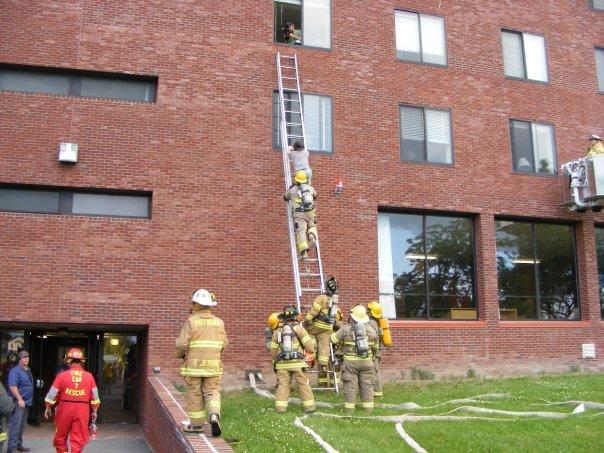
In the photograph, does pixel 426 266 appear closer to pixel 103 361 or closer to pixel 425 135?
pixel 425 135

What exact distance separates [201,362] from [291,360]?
6.56 feet

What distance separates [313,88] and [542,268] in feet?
23.5

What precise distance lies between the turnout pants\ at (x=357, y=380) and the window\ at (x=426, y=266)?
15.6 feet

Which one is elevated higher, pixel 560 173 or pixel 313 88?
pixel 313 88

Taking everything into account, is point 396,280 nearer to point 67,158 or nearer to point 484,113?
point 484,113

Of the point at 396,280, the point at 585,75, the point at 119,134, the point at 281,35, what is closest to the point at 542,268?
the point at 396,280

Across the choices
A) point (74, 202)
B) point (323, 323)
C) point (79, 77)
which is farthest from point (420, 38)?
point (74, 202)

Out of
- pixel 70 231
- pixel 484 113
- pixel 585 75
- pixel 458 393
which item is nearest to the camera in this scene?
pixel 458 393

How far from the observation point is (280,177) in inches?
570

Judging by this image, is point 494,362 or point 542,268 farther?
point 542,268

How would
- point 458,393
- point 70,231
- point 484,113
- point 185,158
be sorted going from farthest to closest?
point 484,113, point 185,158, point 70,231, point 458,393

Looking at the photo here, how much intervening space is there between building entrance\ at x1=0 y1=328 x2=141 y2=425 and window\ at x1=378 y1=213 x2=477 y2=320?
5848 mm

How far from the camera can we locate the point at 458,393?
1223 centimetres

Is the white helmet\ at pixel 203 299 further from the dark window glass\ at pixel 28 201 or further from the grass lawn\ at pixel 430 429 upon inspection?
the dark window glass\ at pixel 28 201
